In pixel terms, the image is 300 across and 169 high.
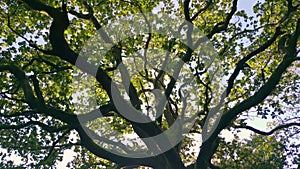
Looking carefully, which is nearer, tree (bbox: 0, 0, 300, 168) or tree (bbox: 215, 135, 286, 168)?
tree (bbox: 0, 0, 300, 168)

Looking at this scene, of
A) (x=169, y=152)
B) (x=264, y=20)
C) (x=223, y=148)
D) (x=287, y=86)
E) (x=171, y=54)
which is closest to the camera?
(x=169, y=152)

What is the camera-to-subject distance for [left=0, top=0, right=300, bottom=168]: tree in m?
13.4

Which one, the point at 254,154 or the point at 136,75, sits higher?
the point at 136,75

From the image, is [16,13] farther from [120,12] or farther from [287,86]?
[287,86]

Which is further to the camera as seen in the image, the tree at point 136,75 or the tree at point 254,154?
the tree at point 254,154

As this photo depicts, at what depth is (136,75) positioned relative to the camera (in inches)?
765

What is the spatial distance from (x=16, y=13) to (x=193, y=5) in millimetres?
8526

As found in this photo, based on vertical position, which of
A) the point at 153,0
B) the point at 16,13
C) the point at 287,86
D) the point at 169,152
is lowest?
the point at 169,152

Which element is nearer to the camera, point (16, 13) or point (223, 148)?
point (16, 13)

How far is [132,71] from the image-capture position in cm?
1866

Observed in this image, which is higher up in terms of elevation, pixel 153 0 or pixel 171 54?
pixel 153 0

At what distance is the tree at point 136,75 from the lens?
43.9 feet

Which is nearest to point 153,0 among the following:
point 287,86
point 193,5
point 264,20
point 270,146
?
point 193,5

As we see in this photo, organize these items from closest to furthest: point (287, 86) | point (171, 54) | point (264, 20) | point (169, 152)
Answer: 1. point (169, 152)
2. point (264, 20)
3. point (171, 54)
4. point (287, 86)
